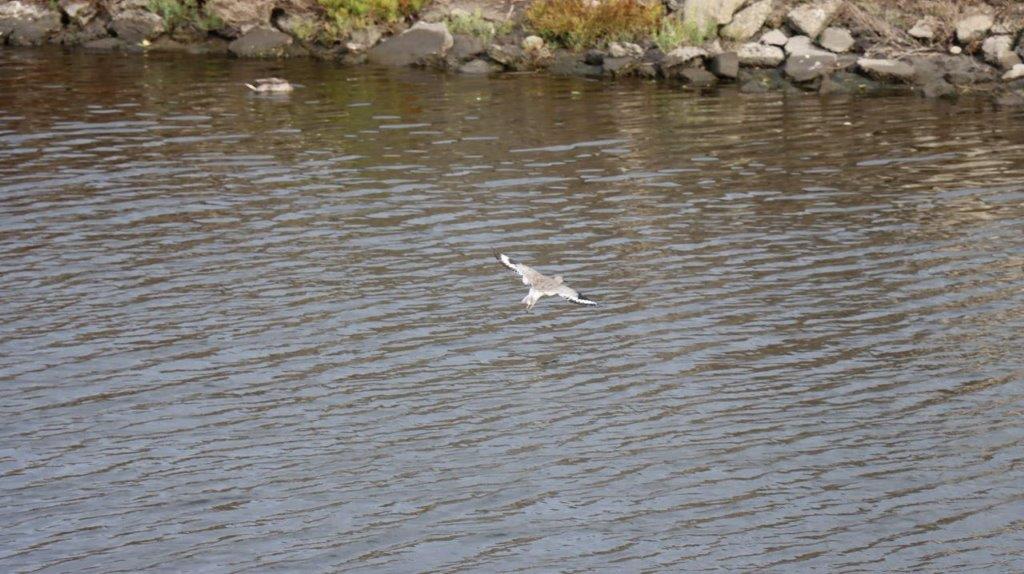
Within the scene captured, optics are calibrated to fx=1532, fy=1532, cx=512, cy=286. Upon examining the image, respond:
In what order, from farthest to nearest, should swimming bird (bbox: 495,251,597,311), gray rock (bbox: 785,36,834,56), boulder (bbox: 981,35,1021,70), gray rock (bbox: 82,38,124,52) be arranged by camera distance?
1. gray rock (bbox: 82,38,124,52)
2. gray rock (bbox: 785,36,834,56)
3. boulder (bbox: 981,35,1021,70)
4. swimming bird (bbox: 495,251,597,311)

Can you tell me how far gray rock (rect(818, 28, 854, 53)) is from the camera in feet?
106

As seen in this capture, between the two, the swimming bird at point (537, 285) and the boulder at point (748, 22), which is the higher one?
the boulder at point (748, 22)

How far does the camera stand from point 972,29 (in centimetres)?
3152

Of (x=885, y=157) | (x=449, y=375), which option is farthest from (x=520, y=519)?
(x=885, y=157)

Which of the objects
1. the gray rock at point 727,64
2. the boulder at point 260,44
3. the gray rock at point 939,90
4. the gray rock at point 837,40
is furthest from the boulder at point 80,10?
the gray rock at point 939,90

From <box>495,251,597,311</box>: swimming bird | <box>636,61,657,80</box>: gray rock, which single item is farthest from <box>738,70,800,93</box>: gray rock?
<box>495,251,597,311</box>: swimming bird

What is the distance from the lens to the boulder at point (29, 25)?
126 ft

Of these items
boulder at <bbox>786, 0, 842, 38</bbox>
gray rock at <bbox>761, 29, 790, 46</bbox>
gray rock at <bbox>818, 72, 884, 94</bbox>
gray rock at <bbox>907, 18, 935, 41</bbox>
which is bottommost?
gray rock at <bbox>818, 72, 884, 94</bbox>

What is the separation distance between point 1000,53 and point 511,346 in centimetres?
1809

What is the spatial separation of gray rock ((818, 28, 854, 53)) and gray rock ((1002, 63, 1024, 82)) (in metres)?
3.38

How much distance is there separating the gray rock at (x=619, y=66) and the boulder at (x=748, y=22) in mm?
2130

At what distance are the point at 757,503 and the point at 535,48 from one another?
74.8 ft

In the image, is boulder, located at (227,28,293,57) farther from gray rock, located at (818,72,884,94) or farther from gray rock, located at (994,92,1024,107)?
gray rock, located at (994,92,1024,107)

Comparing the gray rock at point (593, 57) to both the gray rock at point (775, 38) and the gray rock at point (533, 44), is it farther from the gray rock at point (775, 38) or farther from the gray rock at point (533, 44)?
the gray rock at point (775, 38)
